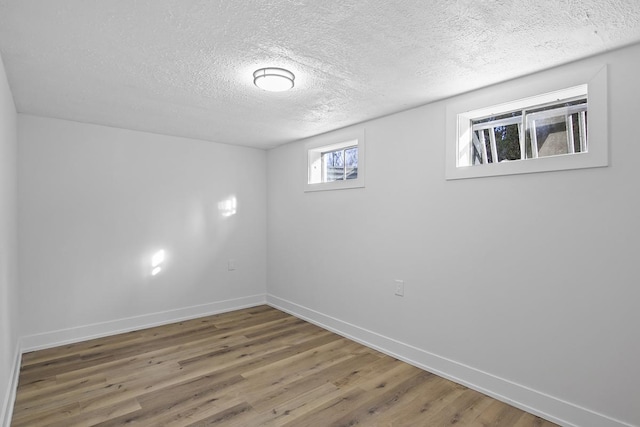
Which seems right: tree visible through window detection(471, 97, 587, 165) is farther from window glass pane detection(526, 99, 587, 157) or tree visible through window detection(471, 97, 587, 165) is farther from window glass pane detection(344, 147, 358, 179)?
window glass pane detection(344, 147, 358, 179)

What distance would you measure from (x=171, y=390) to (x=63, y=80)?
236 cm

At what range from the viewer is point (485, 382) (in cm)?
243

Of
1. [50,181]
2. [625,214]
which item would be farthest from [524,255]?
[50,181]

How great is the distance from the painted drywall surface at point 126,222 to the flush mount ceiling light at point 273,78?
A: 2.20 metres

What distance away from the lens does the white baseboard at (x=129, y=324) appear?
3.21 meters

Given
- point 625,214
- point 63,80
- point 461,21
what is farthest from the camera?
point 63,80

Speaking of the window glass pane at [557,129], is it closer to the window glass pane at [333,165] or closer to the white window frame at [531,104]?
the white window frame at [531,104]

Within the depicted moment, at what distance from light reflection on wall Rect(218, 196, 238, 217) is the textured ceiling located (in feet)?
5.46

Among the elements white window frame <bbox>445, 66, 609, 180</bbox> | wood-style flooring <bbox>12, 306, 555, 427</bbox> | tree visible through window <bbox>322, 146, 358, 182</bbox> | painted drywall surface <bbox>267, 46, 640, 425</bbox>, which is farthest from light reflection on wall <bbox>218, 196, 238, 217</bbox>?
white window frame <bbox>445, 66, 609, 180</bbox>

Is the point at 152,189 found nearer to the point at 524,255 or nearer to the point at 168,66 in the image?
the point at 168,66

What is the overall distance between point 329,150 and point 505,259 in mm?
2408

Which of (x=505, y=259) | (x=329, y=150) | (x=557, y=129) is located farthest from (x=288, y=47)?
(x=329, y=150)

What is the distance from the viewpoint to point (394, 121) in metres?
3.12

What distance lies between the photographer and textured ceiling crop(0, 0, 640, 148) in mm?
1555
